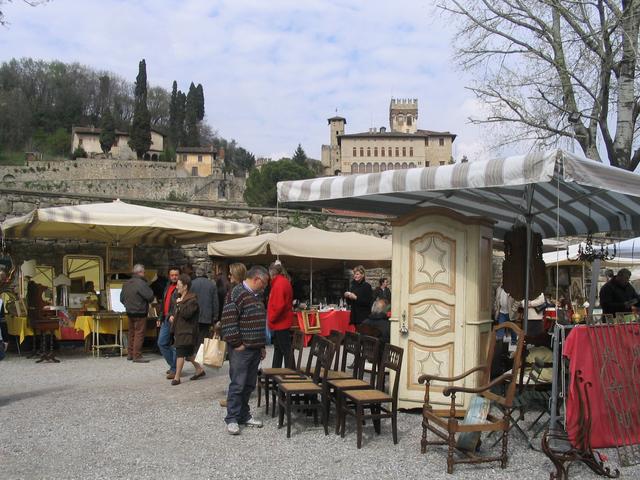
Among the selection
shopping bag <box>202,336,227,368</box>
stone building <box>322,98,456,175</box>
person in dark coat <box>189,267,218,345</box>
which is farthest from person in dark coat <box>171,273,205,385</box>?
stone building <box>322,98,456,175</box>

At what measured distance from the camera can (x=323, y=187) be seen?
21.7ft

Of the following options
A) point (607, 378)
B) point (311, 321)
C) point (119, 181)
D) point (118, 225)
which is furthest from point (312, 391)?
point (119, 181)

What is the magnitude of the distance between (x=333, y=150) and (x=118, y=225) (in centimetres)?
10338

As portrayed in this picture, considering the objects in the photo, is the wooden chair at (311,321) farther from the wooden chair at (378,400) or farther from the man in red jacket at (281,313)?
the wooden chair at (378,400)

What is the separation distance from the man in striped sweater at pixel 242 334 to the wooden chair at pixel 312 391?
0.35m

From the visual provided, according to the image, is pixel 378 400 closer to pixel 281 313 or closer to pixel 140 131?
pixel 281 313

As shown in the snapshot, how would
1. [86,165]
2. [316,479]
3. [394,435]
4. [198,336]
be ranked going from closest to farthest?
[316,479]
[394,435]
[198,336]
[86,165]

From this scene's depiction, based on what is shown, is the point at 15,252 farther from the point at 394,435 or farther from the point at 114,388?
the point at 394,435

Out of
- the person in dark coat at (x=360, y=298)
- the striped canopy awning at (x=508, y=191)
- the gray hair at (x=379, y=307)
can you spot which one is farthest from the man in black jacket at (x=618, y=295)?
the person in dark coat at (x=360, y=298)

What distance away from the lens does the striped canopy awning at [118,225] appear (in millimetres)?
9625

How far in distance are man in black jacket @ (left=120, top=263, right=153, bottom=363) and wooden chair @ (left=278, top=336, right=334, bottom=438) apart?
163 inches

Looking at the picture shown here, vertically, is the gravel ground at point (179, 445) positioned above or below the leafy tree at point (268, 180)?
below

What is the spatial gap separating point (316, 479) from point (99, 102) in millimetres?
94998

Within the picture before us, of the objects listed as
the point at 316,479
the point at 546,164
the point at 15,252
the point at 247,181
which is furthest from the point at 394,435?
the point at 247,181
